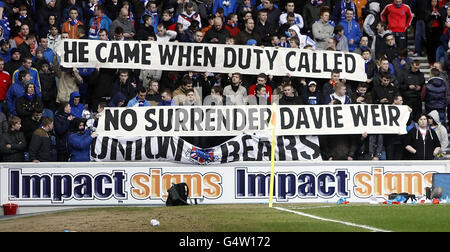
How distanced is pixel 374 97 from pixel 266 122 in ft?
9.20

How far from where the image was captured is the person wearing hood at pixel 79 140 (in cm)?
2255

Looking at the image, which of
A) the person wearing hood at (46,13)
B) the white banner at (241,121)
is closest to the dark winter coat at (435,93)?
the white banner at (241,121)

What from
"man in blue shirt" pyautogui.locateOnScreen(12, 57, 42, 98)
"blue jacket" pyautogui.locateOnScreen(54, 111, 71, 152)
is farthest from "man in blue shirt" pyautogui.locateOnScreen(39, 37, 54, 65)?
"blue jacket" pyautogui.locateOnScreen(54, 111, 71, 152)

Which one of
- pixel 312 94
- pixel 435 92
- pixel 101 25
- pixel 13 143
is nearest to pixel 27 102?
pixel 13 143

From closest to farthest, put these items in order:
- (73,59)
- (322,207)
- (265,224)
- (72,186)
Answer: (265,224) → (322,207) → (72,186) → (73,59)

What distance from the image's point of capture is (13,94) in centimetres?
2384

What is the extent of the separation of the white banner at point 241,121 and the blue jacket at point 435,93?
1948 mm

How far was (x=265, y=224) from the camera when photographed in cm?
1769

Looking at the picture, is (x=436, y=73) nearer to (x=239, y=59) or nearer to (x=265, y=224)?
(x=239, y=59)

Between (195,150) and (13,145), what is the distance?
374 centimetres

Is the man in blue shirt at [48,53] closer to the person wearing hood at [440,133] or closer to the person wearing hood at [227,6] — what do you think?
the person wearing hood at [227,6]

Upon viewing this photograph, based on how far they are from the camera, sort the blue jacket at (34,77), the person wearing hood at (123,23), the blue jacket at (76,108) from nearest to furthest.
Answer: the blue jacket at (76,108)
the blue jacket at (34,77)
the person wearing hood at (123,23)

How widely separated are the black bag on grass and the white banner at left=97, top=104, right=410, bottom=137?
59.0 inches
